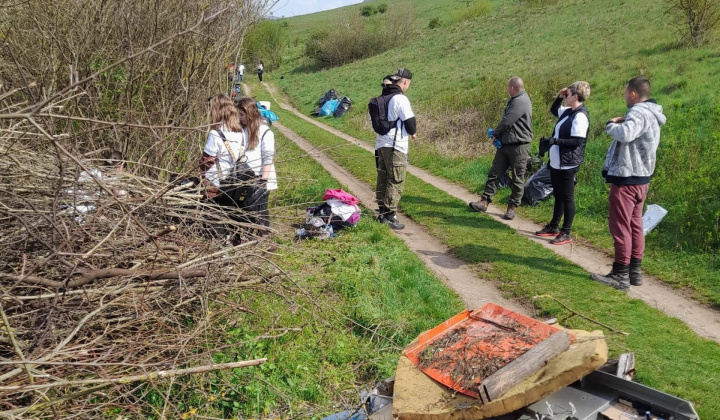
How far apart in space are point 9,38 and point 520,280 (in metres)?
6.02

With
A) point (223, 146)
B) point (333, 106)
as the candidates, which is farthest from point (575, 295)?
point (333, 106)

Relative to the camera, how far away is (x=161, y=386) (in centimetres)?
372

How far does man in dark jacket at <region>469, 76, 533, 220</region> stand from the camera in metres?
7.59

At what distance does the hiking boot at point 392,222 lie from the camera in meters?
7.74

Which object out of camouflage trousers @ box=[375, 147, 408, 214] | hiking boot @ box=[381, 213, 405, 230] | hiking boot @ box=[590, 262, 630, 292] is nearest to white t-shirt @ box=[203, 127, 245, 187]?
camouflage trousers @ box=[375, 147, 408, 214]

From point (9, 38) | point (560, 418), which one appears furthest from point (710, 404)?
point (9, 38)

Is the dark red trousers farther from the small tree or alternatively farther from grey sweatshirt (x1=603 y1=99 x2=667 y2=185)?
the small tree

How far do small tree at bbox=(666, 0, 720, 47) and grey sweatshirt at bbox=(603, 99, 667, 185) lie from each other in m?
14.9

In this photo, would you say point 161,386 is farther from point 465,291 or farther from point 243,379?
point 465,291

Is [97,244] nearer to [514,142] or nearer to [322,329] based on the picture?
[322,329]

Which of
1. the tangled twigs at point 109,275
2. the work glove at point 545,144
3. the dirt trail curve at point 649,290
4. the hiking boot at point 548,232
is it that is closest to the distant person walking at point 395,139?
the dirt trail curve at point 649,290

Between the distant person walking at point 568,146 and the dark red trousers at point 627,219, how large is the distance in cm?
117

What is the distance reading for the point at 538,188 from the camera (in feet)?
27.6

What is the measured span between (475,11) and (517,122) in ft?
145
